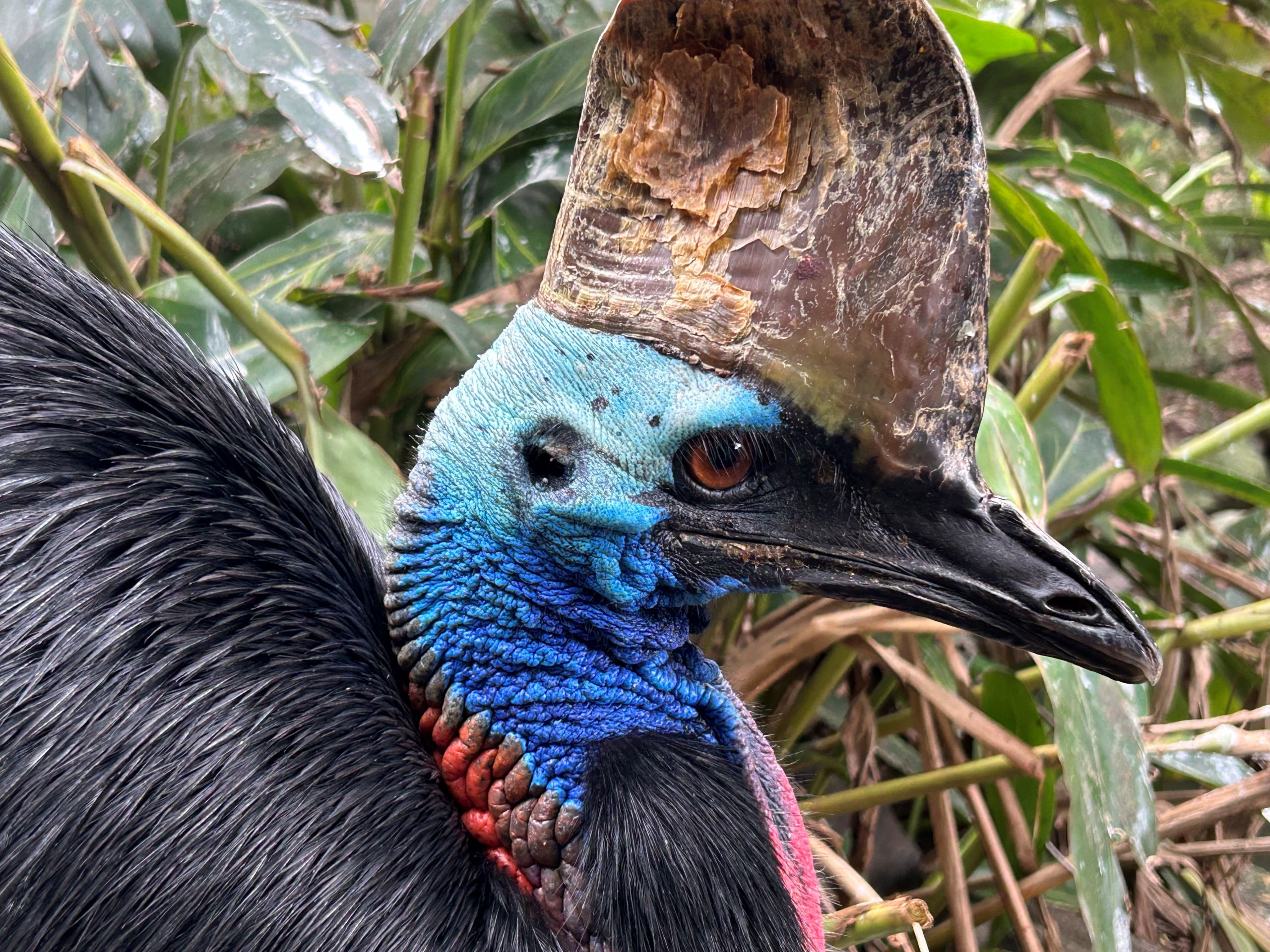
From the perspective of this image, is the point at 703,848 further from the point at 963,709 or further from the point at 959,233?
the point at 963,709

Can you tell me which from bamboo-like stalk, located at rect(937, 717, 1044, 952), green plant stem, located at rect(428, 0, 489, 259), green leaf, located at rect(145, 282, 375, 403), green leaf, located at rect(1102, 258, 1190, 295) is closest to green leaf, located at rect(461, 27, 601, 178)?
green plant stem, located at rect(428, 0, 489, 259)

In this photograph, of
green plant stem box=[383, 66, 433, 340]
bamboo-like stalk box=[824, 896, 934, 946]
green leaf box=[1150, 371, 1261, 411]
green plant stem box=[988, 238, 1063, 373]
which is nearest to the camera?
bamboo-like stalk box=[824, 896, 934, 946]

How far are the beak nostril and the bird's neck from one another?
0.27 meters

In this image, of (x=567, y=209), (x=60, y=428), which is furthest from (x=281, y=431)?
(x=567, y=209)

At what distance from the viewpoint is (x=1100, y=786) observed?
3.65 feet

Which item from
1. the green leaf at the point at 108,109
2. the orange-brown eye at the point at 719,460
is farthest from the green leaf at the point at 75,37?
the orange-brown eye at the point at 719,460

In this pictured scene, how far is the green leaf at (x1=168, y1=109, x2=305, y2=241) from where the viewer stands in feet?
5.31

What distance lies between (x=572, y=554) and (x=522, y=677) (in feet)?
0.33

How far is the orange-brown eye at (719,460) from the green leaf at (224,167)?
3.37 ft

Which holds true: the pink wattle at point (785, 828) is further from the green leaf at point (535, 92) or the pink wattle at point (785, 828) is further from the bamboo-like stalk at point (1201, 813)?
the green leaf at point (535, 92)

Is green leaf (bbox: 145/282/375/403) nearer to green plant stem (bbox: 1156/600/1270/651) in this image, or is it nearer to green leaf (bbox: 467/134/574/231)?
green leaf (bbox: 467/134/574/231)

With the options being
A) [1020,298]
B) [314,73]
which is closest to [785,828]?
[1020,298]

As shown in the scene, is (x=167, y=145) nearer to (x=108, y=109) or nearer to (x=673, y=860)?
(x=108, y=109)

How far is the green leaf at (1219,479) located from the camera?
5.47 ft
